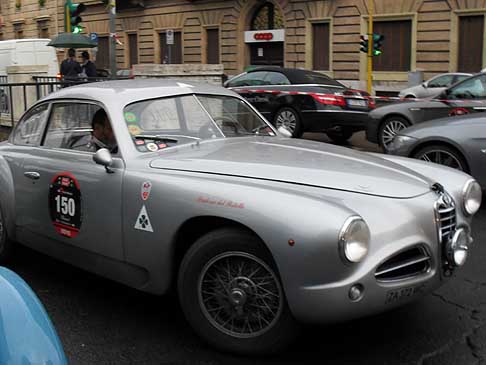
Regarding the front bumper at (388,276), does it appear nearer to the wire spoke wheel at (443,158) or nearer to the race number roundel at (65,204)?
the race number roundel at (65,204)

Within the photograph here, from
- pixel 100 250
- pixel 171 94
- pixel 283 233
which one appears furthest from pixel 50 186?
pixel 283 233

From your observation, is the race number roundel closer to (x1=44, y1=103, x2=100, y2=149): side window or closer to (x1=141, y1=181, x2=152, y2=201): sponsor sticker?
(x1=44, y1=103, x2=100, y2=149): side window

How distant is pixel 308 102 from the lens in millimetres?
12930

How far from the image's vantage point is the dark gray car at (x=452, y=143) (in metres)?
6.93

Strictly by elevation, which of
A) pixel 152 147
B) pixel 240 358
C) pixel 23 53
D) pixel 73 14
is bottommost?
pixel 240 358

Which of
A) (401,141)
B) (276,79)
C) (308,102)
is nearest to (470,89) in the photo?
(308,102)

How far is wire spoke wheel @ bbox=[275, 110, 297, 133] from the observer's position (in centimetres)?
1317

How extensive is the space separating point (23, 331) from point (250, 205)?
1505 mm

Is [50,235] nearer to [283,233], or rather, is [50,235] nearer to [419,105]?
[283,233]

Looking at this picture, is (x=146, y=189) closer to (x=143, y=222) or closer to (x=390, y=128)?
(x=143, y=222)

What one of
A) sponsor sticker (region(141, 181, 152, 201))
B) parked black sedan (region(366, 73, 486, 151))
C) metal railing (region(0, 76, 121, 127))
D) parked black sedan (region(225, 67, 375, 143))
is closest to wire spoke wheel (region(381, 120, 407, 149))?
parked black sedan (region(366, 73, 486, 151))

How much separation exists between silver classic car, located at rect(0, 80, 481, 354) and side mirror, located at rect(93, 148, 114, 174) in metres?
0.01

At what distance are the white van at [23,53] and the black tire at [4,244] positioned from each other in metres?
13.9

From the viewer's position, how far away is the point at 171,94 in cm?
445
